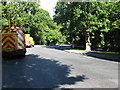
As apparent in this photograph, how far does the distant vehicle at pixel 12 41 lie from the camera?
1113cm

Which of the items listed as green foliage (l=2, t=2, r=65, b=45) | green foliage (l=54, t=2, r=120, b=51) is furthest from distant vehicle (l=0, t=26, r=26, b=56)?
green foliage (l=2, t=2, r=65, b=45)

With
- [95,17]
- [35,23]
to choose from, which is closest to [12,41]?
[95,17]

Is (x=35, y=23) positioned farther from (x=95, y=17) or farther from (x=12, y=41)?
(x=12, y=41)

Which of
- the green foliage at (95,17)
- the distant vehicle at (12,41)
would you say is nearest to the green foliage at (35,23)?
the green foliage at (95,17)

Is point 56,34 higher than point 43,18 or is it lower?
lower

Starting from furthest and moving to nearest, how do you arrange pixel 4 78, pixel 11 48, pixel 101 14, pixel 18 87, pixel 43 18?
pixel 43 18 < pixel 101 14 < pixel 11 48 < pixel 4 78 < pixel 18 87

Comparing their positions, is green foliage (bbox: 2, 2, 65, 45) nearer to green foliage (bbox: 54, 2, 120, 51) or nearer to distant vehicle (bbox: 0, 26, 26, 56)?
green foliage (bbox: 54, 2, 120, 51)

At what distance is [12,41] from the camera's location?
37.0ft

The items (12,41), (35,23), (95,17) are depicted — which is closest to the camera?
(12,41)

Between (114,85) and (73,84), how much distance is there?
58.3 inches

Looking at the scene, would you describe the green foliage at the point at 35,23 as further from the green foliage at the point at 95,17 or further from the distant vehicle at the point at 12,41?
the distant vehicle at the point at 12,41

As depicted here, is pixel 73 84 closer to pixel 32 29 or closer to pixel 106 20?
pixel 106 20

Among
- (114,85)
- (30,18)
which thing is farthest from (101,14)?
(30,18)

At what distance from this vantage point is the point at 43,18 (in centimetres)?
5300
